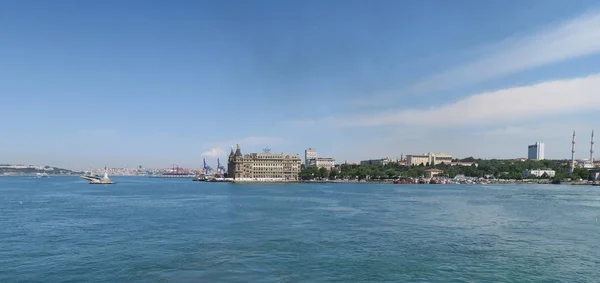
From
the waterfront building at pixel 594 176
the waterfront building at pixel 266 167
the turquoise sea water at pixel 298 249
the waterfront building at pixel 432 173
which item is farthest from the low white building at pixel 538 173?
the turquoise sea water at pixel 298 249

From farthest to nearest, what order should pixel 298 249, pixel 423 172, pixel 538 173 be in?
pixel 538 173 → pixel 423 172 → pixel 298 249

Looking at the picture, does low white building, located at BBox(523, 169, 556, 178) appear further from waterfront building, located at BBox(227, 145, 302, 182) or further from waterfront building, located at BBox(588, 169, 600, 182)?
waterfront building, located at BBox(227, 145, 302, 182)

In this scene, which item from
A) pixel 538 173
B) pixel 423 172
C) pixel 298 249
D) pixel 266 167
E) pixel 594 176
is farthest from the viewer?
pixel 538 173

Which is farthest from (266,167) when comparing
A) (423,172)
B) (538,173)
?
(538,173)

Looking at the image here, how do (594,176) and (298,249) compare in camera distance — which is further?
(594,176)

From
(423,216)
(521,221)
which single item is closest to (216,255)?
(423,216)

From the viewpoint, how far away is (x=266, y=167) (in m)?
141

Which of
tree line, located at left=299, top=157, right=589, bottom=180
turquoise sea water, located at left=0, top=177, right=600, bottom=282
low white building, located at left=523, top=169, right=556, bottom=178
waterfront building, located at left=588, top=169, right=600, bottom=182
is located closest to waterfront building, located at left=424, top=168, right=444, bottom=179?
tree line, located at left=299, top=157, right=589, bottom=180

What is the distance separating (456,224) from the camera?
2897 cm

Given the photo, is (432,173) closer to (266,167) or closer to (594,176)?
(594,176)

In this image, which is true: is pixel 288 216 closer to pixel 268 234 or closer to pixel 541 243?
pixel 268 234

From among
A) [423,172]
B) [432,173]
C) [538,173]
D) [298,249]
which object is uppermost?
[298,249]

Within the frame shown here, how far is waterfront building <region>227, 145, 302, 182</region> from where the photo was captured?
139125 mm

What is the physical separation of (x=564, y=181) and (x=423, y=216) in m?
125
